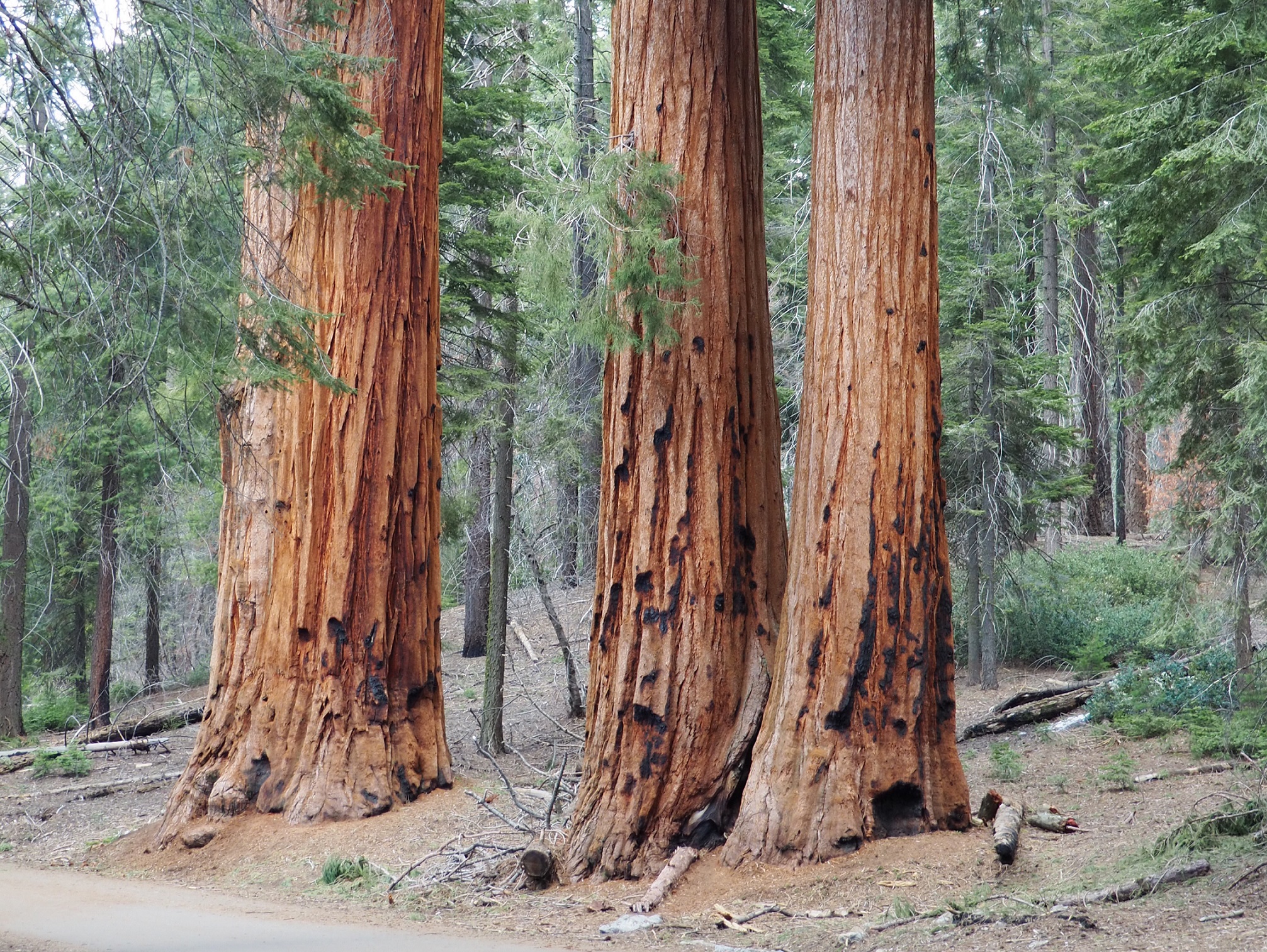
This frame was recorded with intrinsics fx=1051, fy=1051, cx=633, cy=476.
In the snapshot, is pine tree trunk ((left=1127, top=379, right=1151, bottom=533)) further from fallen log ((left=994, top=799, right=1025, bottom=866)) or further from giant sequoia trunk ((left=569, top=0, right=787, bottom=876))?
giant sequoia trunk ((left=569, top=0, right=787, bottom=876))

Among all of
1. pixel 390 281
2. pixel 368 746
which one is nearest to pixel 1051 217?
pixel 390 281

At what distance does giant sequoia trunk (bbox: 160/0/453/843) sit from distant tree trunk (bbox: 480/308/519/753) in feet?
9.23

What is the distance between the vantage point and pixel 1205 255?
9.67 meters

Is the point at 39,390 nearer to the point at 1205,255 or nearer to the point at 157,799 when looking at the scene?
the point at 157,799

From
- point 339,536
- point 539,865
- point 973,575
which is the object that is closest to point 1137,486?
point 973,575

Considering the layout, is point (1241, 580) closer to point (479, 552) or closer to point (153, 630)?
point (479, 552)

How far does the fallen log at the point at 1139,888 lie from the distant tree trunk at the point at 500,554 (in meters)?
7.94

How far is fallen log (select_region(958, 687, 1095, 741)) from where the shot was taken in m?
11.9

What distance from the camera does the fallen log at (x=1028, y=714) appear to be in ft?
39.1

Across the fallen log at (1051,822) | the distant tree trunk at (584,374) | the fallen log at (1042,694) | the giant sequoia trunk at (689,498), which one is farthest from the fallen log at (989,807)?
the distant tree trunk at (584,374)

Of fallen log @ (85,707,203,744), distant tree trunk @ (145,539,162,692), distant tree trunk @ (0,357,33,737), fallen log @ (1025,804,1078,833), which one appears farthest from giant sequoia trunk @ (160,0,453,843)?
distant tree trunk @ (145,539,162,692)

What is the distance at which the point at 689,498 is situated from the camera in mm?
6906

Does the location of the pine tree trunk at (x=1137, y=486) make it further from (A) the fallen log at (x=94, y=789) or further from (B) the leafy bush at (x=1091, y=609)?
(A) the fallen log at (x=94, y=789)

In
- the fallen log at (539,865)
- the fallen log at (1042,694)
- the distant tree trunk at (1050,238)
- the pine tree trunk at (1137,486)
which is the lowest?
the fallen log at (539,865)
